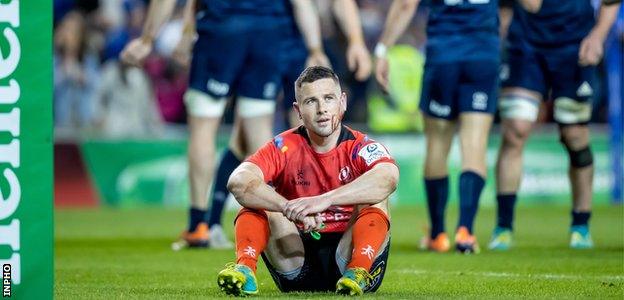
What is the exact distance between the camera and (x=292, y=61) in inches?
415

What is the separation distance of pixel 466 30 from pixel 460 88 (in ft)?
1.39

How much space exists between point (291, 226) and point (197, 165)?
4046 mm

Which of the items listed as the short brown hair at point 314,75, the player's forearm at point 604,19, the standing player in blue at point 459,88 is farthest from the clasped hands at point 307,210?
the player's forearm at point 604,19

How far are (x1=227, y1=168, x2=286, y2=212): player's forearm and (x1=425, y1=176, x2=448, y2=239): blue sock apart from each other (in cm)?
382

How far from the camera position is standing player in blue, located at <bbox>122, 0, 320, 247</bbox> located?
33.2ft

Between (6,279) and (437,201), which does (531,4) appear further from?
(6,279)

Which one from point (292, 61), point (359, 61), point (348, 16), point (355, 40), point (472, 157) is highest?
point (348, 16)

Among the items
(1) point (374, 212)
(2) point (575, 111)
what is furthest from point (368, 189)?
(2) point (575, 111)

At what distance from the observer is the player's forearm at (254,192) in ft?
19.8

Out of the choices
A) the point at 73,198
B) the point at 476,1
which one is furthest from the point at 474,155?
the point at 73,198

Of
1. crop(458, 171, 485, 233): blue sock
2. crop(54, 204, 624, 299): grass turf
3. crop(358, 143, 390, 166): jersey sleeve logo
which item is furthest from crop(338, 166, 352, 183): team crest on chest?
crop(458, 171, 485, 233): blue sock

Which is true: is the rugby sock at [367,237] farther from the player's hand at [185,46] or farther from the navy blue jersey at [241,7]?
the player's hand at [185,46]

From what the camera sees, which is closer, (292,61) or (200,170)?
(200,170)

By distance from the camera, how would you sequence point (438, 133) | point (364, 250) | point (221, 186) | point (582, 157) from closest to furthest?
point (364, 250), point (438, 133), point (582, 157), point (221, 186)
